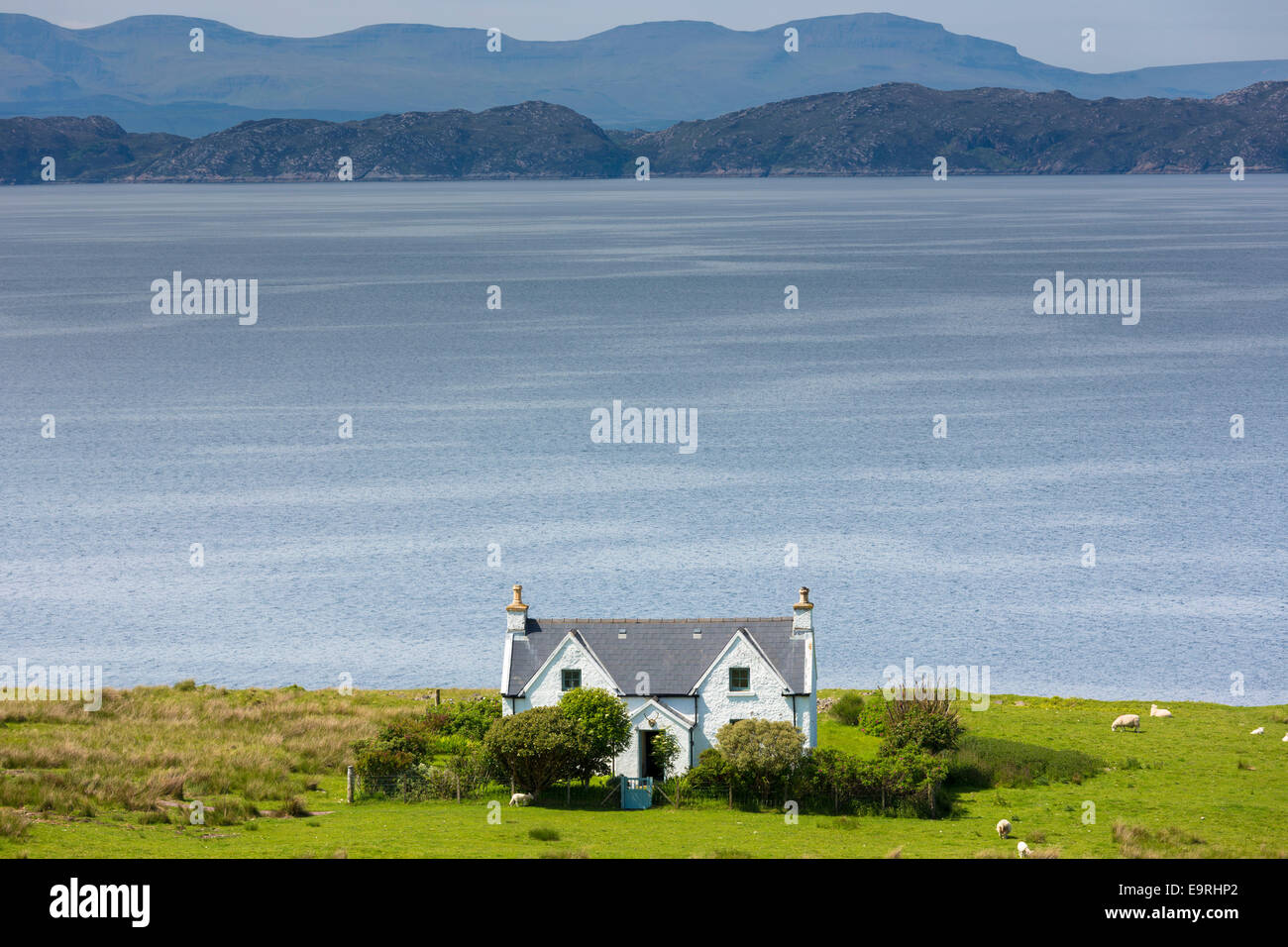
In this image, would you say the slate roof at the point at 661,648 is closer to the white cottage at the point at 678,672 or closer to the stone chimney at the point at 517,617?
the white cottage at the point at 678,672

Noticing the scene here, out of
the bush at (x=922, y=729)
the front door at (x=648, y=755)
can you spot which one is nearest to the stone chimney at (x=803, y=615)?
the bush at (x=922, y=729)

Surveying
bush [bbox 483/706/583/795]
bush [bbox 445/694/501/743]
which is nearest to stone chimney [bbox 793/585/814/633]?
bush [bbox 483/706/583/795]

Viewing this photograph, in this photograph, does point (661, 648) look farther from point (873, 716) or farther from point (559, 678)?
point (873, 716)

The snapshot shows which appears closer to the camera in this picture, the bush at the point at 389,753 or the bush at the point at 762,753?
the bush at the point at 762,753

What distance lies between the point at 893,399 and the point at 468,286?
3633 inches

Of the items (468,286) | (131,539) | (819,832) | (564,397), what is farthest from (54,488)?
(468,286)

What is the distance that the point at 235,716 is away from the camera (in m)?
45.2

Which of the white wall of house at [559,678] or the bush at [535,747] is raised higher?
the white wall of house at [559,678]

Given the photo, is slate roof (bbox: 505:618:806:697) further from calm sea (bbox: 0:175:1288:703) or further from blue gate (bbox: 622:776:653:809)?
calm sea (bbox: 0:175:1288:703)

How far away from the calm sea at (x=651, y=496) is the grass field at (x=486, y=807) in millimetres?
13580

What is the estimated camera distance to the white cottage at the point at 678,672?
1478 inches

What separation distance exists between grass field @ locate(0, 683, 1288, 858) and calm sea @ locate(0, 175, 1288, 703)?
1358 cm

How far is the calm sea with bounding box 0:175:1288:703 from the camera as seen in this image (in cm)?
6281
